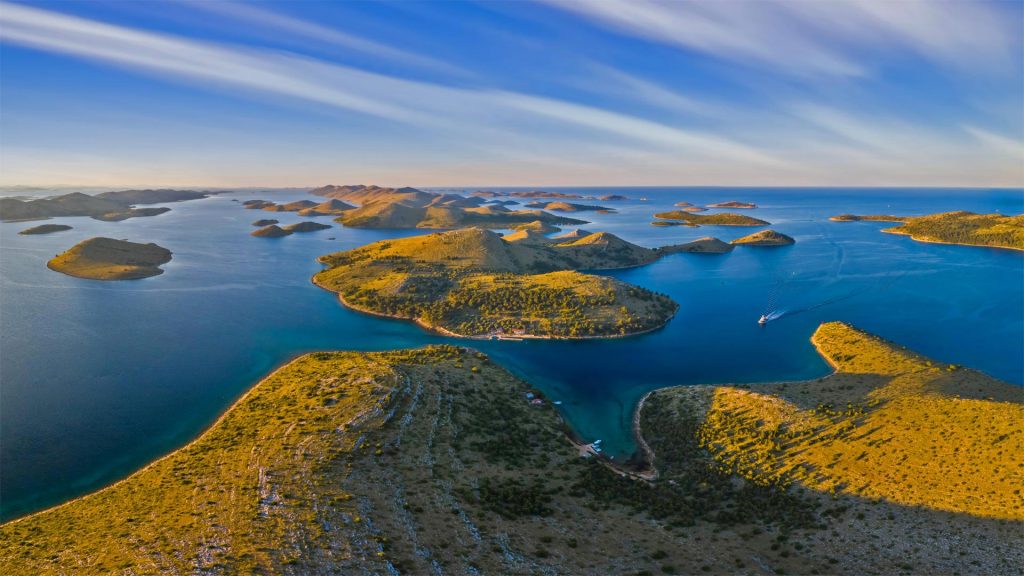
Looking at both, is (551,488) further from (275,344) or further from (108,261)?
(108,261)

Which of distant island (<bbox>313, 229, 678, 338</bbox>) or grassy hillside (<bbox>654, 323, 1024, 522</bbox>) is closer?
grassy hillside (<bbox>654, 323, 1024, 522</bbox>)

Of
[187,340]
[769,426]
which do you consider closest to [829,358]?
[769,426]

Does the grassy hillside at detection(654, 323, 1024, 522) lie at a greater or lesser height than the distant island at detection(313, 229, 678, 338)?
lesser

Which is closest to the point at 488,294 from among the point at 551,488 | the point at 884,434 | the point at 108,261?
the point at 551,488

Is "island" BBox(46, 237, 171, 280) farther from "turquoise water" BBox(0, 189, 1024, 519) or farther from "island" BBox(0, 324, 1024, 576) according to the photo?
"island" BBox(0, 324, 1024, 576)

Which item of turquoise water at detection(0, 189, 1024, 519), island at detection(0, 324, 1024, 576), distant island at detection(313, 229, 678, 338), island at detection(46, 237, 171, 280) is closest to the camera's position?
island at detection(0, 324, 1024, 576)

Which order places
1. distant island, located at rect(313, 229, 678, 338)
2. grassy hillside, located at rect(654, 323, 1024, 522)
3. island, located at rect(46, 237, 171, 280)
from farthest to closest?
island, located at rect(46, 237, 171, 280) → distant island, located at rect(313, 229, 678, 338) → grassy hillside, located at rect(654, 323, 1024, 522)

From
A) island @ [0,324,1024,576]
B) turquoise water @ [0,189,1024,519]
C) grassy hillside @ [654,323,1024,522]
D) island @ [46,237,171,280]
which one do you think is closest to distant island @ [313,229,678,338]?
turquoise water @ [0,189,1024,519]
